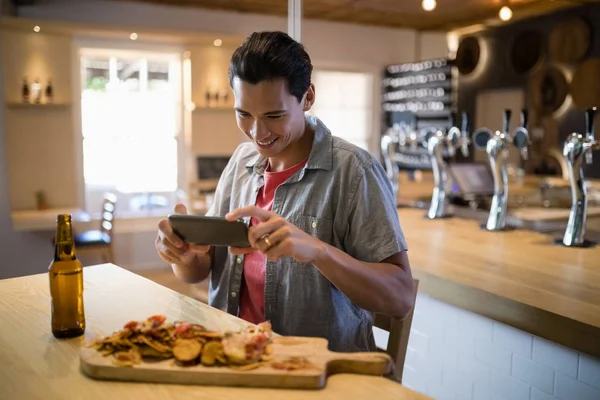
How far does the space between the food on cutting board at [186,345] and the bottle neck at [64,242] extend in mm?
226

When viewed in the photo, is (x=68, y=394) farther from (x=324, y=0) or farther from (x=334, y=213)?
(x=324, y=0)

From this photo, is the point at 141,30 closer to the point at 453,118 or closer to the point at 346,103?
the point at 346,103

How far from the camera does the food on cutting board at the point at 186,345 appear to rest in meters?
0.98

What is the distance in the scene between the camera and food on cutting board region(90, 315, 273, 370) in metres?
0.98

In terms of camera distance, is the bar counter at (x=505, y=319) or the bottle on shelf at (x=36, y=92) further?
the bottle on shelf at (x=36, y=92)

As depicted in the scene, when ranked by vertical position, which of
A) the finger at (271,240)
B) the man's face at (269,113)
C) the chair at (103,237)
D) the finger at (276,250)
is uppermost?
the man's face at (269,113)

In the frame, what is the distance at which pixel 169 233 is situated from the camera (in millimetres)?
1290

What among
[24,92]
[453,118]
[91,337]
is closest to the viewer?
[91,337]

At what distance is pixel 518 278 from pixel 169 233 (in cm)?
124

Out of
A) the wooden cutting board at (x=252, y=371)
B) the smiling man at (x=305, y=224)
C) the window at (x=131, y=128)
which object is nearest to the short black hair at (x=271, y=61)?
the smiling man at (x=305, y=224)

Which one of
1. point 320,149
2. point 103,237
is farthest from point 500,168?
point 103,237

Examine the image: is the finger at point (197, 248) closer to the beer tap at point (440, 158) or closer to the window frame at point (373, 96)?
the beer tap at point (440, 158)

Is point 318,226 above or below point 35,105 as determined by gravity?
below

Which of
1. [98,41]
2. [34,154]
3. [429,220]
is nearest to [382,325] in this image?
[429,220]
